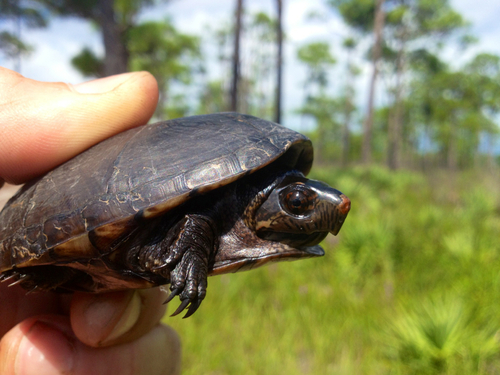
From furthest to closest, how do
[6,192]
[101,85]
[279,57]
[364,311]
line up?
1. [279,57]
2. [364,311]
3. [6,192]
4. [101,85]

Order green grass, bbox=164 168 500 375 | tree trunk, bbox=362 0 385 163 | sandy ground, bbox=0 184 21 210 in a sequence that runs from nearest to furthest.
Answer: sandy ground, bbox=0 184 21 210 → green grass, bbox=164 168 500 375 → tree trunk, bbox=362 0 385 163

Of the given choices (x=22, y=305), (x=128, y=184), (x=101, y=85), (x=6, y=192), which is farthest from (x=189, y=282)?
(x=6, y=192)

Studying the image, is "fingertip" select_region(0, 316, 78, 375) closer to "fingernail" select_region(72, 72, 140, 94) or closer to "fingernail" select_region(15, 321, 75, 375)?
"fingernail" select_region(15, 321, 75, 375)

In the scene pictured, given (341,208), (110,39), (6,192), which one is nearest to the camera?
(341,208)

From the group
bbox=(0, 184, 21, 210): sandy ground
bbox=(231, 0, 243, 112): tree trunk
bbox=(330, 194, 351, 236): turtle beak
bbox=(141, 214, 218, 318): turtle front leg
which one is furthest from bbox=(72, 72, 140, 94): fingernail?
bbox=(231, 0, 243, 112): tree trunk

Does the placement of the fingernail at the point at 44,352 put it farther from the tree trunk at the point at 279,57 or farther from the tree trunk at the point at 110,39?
the tree trunk at the point at 279,57

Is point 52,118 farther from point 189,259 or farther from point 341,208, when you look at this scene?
point 341,208

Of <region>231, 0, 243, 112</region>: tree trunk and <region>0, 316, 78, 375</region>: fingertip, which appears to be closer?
<region>0, 316, 78, 375</region>: fingertip

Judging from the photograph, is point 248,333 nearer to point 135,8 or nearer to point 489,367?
point 489,367
